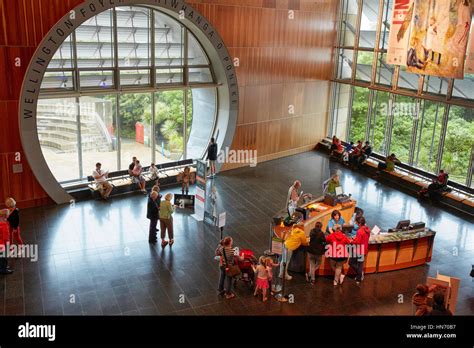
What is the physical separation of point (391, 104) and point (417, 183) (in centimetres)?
347

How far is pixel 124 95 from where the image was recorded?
15508 mm

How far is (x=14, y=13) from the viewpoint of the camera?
12344 mm

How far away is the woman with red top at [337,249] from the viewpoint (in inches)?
404

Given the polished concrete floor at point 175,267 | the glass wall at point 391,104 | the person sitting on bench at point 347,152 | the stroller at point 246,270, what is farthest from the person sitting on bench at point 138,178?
the glass wall at point 391,104

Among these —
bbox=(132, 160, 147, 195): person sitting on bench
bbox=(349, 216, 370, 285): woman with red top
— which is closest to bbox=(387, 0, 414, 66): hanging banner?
bbox=(349, 216, 370, 285): woman with red top

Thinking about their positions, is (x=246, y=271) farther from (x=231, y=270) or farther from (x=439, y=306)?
(x=439, y=306)

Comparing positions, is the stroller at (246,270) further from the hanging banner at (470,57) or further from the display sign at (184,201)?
the hanging banner at (470,57)

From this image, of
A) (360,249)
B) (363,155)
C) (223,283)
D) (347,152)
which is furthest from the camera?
(347,152)

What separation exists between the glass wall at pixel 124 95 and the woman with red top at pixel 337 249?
825 centimetres

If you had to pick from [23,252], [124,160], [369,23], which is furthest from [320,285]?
[369,23]

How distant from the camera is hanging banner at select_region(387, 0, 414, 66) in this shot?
639 inches

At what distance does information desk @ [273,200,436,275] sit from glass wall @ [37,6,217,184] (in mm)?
6863

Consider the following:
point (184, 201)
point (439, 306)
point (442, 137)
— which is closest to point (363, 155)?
point (442, 137)

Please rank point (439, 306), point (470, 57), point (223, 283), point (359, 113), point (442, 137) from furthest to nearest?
1. point (359, 113)
2. point (442, 137)
3. point (470, 57)
4. point (223, 283)
5. point (439, 306)
